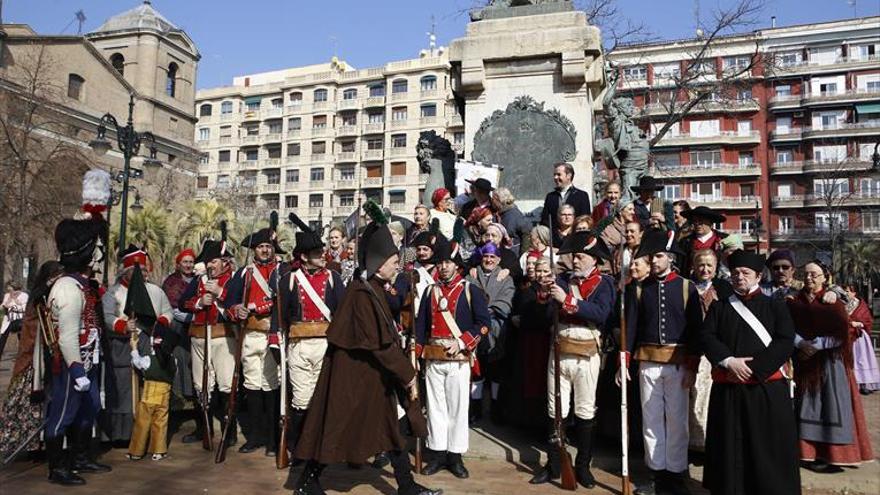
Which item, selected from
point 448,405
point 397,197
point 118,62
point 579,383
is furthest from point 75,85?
point 579,383

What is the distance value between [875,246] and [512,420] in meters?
53.7

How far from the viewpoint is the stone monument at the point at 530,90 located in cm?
995

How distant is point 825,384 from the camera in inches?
261

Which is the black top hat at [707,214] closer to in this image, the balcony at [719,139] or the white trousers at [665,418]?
the white trousers at [665,418]

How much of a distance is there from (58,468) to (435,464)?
11.5 feet

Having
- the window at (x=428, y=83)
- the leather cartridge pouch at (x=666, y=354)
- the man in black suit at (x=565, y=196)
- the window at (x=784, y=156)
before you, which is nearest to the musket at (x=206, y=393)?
the man in black suit at (x=565, y=196)

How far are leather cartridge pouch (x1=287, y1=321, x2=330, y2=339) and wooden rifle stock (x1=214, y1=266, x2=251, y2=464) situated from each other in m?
0.92

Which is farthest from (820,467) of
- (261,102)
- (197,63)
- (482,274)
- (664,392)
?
(261,102)

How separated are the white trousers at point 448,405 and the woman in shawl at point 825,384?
3.34m

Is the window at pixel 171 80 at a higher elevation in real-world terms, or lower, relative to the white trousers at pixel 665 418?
higher

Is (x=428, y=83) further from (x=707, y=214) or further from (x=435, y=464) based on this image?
(x=435, y=464)

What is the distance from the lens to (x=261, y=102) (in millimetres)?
78625

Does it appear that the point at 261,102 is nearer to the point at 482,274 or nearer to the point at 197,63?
the point at 197,63

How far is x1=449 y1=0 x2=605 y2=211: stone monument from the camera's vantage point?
9953 mm
